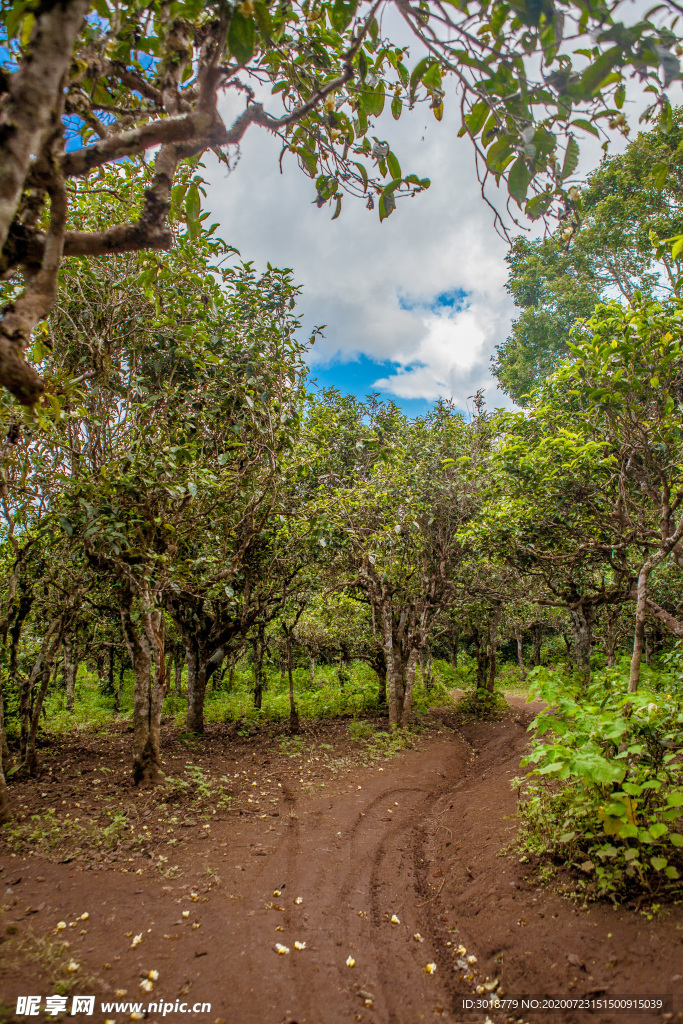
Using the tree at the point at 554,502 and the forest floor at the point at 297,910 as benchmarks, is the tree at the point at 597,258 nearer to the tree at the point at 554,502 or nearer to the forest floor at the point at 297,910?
the tree at the point at 554,502

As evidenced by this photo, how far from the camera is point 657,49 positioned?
2.08 m

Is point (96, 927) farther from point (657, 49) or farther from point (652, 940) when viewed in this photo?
point (657, 49)

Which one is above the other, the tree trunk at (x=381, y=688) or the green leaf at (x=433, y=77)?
the green leaf at (x=433, y=77)

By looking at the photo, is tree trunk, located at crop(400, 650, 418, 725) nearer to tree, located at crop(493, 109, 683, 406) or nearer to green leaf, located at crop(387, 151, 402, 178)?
tree, located at crop(493, 109, 683, 406)

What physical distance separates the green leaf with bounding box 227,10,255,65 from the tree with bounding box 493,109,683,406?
15.8 ft

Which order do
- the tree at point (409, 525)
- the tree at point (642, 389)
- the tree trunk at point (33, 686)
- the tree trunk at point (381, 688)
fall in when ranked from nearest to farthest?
the tree at point (642, 389) → the tree trunk at point (33, 686) → the tree at point (409, 525) → the tree trunk at point (381, 688)

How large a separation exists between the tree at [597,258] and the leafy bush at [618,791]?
496 centimetres

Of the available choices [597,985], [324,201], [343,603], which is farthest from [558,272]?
[597,985]

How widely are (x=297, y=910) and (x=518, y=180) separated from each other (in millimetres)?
6639

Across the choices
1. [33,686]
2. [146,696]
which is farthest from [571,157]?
[33,686]

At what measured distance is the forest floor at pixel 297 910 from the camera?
361 centimetres

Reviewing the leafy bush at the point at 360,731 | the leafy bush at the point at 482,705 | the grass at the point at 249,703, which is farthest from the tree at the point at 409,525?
→ the grass at the point at 249,703

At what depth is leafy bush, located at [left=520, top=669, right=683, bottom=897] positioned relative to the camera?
4.07 m

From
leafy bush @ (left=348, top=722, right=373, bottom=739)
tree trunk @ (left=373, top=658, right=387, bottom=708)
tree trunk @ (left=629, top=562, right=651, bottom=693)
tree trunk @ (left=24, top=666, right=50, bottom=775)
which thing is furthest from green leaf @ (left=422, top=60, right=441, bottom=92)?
tree trunk @ (left=373, top=658, right=387, bottom=708)
